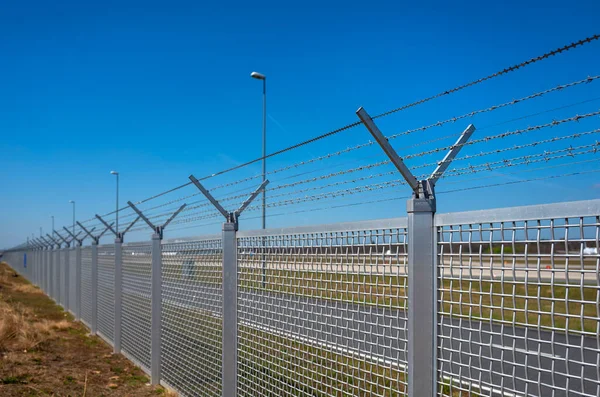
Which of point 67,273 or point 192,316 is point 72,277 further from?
point 192,316

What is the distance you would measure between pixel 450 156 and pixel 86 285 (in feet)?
38.4

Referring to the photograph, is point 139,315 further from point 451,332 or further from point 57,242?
point 57,242

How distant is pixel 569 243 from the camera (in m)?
2.14

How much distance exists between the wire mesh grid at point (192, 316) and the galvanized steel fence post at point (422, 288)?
2.86 m

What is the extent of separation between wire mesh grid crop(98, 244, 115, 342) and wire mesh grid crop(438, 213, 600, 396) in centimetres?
826

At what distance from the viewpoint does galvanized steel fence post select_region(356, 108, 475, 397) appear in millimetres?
2713

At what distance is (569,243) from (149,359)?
6.65 metres

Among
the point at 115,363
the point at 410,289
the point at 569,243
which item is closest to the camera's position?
the point at 569,243

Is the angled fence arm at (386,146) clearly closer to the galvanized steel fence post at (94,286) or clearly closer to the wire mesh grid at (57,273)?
the galvanized steel fence post at (94,286)

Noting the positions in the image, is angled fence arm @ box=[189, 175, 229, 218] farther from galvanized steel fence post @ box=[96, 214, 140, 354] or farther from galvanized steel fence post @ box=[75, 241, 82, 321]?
galvanized steel fence post @ box=[75, 241, 82, 321]

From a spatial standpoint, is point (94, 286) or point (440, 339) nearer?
point (440, 339)

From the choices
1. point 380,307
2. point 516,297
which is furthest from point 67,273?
point 516,297

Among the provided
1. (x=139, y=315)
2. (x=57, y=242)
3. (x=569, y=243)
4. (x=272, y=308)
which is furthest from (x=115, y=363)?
(x=57, y=242)

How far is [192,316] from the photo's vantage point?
6098mm
